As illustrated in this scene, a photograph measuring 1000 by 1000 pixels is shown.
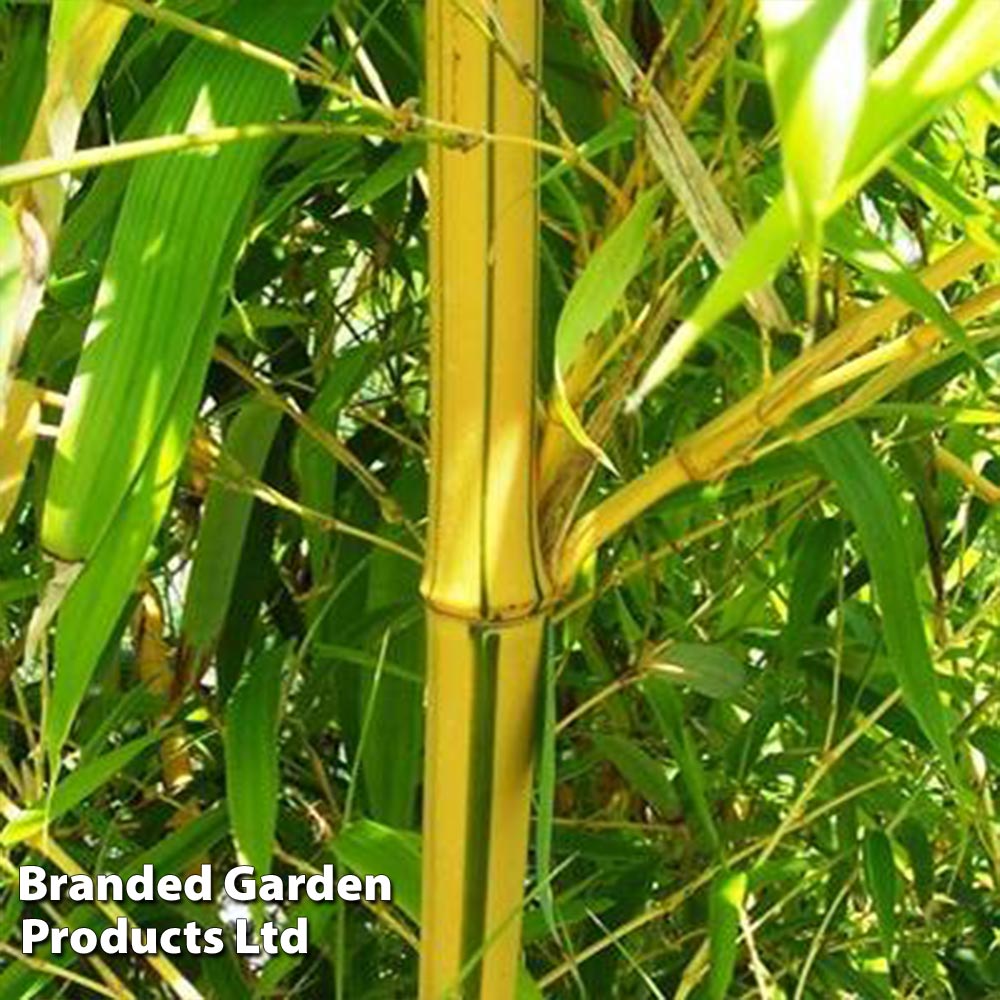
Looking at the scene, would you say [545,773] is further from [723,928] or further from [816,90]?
[816,90]

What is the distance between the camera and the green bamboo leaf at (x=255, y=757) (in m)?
0.62

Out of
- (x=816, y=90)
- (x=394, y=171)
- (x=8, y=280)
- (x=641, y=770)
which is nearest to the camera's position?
(x=816, y=90)

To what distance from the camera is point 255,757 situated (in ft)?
2.13

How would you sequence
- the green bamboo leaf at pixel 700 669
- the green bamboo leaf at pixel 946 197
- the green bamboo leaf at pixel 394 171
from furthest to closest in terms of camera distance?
the green bamboo leaf at pixel 700 669
the green bamboo leaf at pixel 394 171
the green bamboo leaf at pixel 946 197

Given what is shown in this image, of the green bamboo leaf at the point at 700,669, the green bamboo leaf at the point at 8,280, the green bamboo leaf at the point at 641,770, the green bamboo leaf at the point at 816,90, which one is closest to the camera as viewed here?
the green bamboo leaf at the point at 816,90

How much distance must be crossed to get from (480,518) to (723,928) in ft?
0.86

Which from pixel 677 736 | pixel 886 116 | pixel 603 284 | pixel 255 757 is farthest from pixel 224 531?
pixel 886 116

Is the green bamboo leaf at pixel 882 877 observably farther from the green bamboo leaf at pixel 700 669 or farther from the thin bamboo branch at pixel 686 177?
the thin bamboo branch at pixel 686 177

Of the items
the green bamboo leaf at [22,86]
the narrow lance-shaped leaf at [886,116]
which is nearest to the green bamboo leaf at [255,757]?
the green bamboo leaf at [22,86]

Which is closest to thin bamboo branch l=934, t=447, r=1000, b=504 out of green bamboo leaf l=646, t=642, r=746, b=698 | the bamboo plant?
the bamboo plant

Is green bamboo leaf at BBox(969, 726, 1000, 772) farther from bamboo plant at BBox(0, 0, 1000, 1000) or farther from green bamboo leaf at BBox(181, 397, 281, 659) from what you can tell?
green bamboo leaf at BBox(181, 397, 281, 659)

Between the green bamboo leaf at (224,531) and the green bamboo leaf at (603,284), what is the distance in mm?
276

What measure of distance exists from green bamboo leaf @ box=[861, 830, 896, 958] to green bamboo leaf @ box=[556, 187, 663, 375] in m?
0.39

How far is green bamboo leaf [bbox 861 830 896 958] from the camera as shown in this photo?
73 cm
